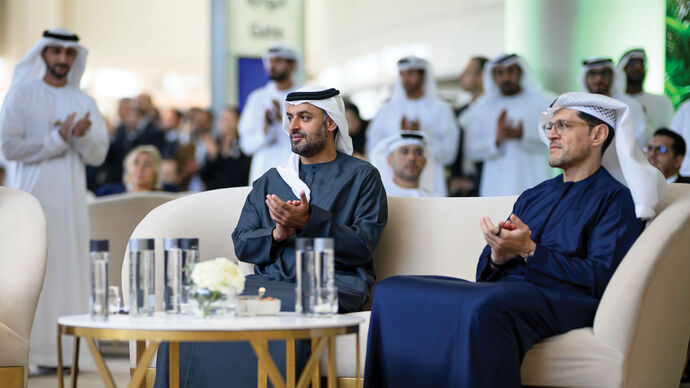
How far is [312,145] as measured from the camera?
4324mm

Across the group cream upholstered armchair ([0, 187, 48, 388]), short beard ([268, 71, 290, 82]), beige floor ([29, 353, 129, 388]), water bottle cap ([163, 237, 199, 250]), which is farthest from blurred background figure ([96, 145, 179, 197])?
water bottle cap ([163, 237, 199, 250])

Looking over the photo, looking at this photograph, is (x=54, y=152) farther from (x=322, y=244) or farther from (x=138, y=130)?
(x=138, y=130)

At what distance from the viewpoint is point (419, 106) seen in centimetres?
841

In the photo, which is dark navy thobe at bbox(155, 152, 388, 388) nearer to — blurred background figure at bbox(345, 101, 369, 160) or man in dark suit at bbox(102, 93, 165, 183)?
blurred background figure at bbox(345, 101, 369, 160)

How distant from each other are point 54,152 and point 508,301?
11.5ft

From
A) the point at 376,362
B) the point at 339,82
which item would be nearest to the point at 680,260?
the point at 376,362

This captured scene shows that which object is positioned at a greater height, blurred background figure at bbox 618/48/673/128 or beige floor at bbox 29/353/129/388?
blurred background figure at bbox 618/48/673/128

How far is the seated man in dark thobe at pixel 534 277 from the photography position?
3.29 metres

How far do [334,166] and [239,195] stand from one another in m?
0.48

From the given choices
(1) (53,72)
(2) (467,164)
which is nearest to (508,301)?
(1) (53,72)

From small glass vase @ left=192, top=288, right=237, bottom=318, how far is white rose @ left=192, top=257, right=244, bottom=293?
0.03 meters

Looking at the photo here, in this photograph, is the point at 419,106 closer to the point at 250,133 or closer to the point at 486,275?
the point at 250,133

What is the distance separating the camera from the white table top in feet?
8.92

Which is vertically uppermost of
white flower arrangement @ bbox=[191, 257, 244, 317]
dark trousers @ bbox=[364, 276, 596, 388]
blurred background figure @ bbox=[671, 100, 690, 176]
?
blurred background figure @ bbox=[671, 100, 690, 176]
